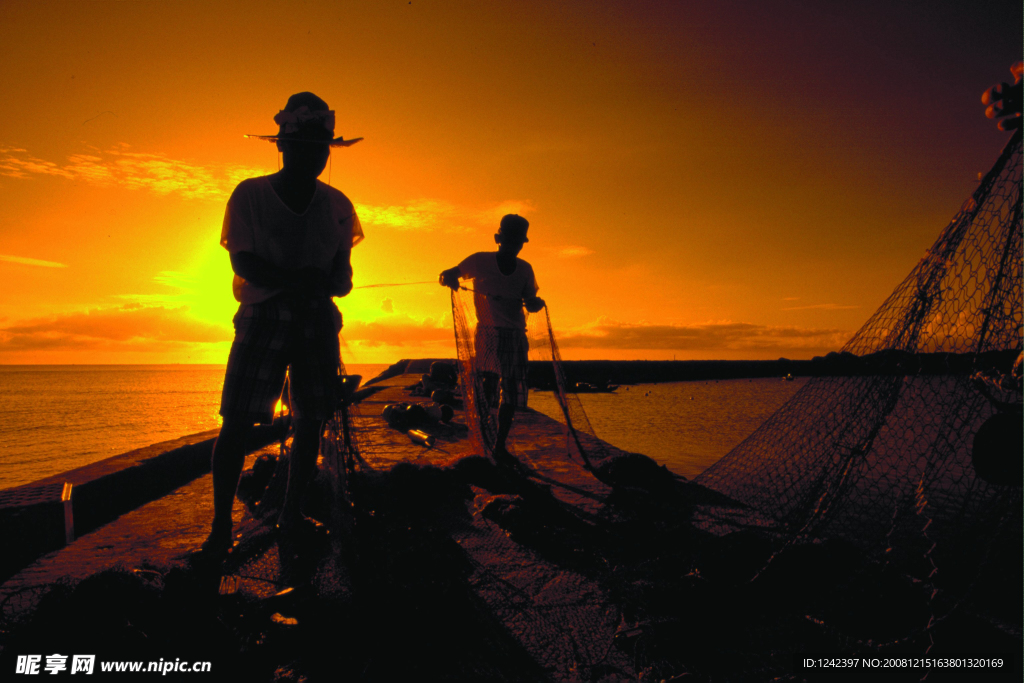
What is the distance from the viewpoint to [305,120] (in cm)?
221

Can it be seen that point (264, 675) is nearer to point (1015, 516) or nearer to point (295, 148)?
point (295, 148)

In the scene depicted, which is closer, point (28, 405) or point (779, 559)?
point (779, 559)

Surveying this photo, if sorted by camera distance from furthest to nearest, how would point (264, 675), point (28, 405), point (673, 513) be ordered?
point (28, 405) < point (673, 513) < point (264, 675)

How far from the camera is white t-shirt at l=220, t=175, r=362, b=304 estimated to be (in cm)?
212

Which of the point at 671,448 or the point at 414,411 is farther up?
the point at 414,411

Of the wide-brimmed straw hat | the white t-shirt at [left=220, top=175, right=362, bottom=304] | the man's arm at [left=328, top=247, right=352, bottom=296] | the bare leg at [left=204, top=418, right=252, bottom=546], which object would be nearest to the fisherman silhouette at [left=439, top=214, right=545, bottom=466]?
the man's arm at [left=328, top=247, right=352, bottom=296]

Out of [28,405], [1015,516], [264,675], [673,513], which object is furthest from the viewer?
[28,405]

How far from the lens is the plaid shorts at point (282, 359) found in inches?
82.5

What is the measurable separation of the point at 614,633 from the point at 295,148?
2.34 metres

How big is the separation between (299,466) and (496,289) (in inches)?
95.7

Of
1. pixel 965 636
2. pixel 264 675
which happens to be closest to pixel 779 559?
pixel 965 636

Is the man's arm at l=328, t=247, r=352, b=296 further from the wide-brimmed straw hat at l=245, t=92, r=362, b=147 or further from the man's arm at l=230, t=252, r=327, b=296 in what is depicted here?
the wide-brimmed straw hat at l=245, t=92, r=362, b=147

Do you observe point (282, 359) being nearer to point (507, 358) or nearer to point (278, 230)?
point (278, 230)

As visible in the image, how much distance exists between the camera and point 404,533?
252 centimetres
